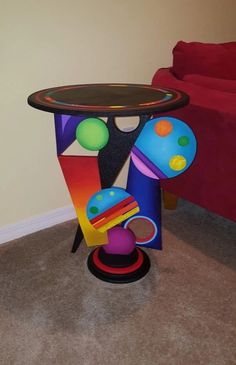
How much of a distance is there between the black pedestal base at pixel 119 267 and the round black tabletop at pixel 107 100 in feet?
2.07

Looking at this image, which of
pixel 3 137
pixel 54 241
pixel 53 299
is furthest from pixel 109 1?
pixel 53 299

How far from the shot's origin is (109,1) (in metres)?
1.67

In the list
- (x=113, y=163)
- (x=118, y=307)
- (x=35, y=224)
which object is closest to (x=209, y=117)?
(x=113, y=163)

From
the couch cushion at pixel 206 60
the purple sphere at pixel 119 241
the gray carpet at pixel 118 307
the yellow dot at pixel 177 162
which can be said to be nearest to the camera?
the gray carpet at pixel 118 307

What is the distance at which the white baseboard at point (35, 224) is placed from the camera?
1.71m

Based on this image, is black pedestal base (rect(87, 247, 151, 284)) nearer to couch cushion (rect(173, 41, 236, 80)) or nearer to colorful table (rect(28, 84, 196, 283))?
colorful table (rect(28, 84, 196, 283))

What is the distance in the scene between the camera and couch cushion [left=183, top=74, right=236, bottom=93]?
154cm

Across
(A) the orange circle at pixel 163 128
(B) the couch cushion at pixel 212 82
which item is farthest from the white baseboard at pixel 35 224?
(B) the couch cushion at pixel 212 82

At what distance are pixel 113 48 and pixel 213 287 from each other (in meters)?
1.20

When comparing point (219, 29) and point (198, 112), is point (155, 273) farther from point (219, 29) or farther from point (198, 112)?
point (219, 29)

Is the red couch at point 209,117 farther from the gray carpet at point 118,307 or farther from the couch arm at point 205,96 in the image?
the gray carpet at point 118,307

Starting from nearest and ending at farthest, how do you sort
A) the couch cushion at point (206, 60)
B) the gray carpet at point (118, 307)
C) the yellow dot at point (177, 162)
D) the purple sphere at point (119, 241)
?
the gray carpet at point (118, 307), the yellow dot at point (177, 162), the purple sphere at point (119, 241), the couch cushion at point (206, 60)

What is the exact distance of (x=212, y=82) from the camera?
1.60m

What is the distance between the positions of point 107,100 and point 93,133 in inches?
5.3
